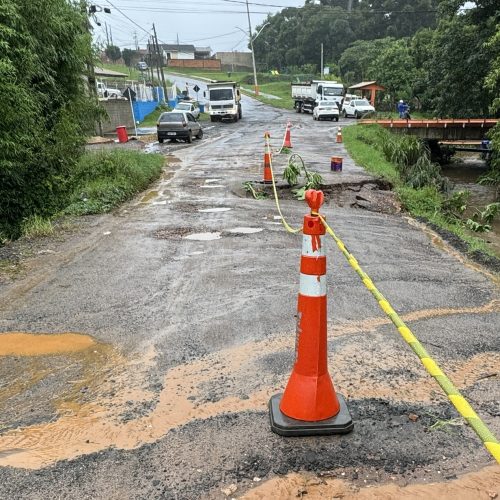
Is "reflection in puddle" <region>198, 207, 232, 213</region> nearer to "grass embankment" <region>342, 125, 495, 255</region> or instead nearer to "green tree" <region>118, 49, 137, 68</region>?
"grass embankment" <region>342, 125, 495, 255</region>

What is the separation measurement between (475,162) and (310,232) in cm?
3665

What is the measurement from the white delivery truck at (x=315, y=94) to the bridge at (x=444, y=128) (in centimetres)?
1354

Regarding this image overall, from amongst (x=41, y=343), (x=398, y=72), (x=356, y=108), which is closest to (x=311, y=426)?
(x=41, y=343)

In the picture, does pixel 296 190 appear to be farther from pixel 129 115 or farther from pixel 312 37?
pixel 312 37

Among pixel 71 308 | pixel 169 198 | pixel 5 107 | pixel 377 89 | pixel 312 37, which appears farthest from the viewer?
pixel 312 37

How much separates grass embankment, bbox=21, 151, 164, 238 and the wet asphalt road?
195 cm

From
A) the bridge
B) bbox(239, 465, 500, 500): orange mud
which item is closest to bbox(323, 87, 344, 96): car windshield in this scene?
the bridge

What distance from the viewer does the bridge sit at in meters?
28.5

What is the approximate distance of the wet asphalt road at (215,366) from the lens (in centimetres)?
259

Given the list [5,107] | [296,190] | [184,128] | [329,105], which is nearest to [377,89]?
[329,105]

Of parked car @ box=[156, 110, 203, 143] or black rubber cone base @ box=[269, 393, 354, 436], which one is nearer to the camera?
black rubber cone base @ box=[269, 393, 354, 436]

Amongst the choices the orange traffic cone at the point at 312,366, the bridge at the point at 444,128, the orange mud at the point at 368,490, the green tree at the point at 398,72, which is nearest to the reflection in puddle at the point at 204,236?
the orange traffic cone at the point at 312,366

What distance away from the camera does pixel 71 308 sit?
491 cm

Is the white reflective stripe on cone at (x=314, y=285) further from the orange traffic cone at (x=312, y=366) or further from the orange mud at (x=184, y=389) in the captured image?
the orange mud at (x=184, y=389)
